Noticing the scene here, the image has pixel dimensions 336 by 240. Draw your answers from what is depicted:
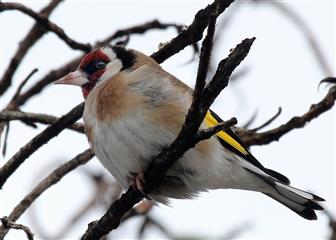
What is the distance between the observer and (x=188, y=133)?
2.97 m

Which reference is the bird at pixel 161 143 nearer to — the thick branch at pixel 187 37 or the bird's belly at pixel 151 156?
the bird's belly at pixel 151 156

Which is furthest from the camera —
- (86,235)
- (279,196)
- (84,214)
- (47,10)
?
(47,10)

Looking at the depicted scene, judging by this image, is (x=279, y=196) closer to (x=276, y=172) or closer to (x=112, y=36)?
(x=276, y=172)

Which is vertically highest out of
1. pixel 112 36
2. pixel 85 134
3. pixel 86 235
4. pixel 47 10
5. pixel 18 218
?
pixel 47 10

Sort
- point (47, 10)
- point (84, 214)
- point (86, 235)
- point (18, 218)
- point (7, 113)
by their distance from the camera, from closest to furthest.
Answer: point (86, 235) < point (18, 218) < point (7, 113) < point (84, 214) < point (47, 10)

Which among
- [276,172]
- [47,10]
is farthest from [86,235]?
[47,10]

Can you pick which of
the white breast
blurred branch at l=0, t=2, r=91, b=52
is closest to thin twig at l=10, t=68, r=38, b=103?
blurred branch at l=0, t=2, r=91, b=52

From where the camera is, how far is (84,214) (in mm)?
4836

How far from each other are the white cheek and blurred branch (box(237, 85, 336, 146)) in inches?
35.8

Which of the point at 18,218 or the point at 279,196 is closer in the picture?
the point at 18,218

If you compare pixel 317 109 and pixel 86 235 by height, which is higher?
pixel 317 109

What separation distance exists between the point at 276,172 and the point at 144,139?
35.2 inches

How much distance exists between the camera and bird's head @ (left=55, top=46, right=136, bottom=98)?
4.68 metres

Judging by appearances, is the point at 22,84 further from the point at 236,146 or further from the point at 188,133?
the point at 188,133
